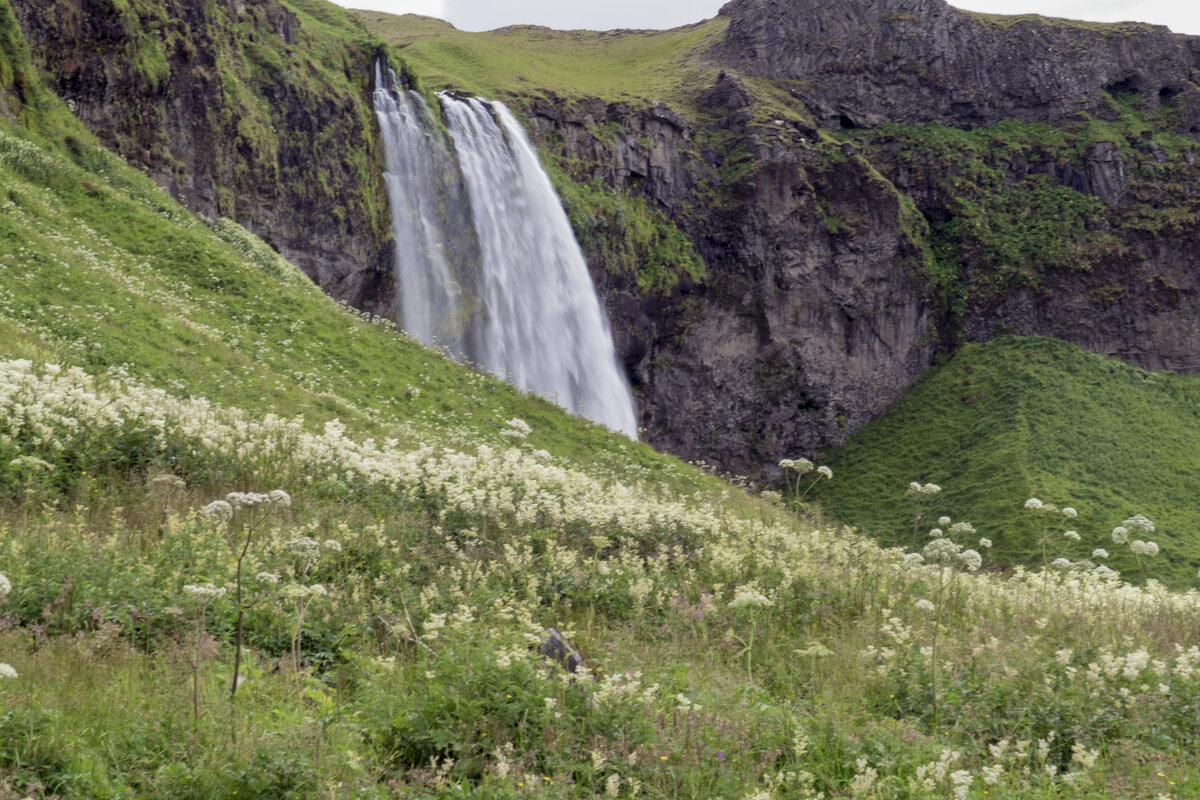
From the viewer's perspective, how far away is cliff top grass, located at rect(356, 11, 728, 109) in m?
68.6

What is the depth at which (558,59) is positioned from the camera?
9375 cm

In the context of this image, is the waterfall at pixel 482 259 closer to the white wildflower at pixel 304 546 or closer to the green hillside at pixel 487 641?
the green hillside at pixel 487 641

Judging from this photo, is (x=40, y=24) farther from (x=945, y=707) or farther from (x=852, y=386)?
(x=852, y=386)

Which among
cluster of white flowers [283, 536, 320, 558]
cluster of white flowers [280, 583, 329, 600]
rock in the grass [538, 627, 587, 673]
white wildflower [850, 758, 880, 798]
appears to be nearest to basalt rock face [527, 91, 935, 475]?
cluster of white flowers [283, 536, 320, 558]

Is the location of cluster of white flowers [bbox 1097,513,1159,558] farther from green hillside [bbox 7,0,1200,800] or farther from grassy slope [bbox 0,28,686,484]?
grassy slope [bbox 0,28,686,484]

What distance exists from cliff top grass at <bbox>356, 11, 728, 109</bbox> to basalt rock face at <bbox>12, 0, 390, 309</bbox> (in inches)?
402

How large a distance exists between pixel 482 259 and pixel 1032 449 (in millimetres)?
38296

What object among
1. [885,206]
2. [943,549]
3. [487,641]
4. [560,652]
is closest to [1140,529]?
[943,549]

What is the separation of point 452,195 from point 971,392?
1791 inches

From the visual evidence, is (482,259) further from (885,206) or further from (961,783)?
(961,783)

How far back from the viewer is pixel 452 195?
45.4 meters

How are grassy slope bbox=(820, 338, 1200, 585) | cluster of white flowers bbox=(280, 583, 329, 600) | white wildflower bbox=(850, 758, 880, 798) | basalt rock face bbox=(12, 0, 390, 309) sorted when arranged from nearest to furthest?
white wildflower bbox=(850, 758, 880, 798)
cluster of white flowers bbox=(280, 583, 329, 600)
basalt rock face bbox=(12, 0, 390, 309)
grassy slope bbox=(820, 338, 1200, 585)

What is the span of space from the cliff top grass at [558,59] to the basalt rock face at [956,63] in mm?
9087

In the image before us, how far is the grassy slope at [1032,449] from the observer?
51.3 m
